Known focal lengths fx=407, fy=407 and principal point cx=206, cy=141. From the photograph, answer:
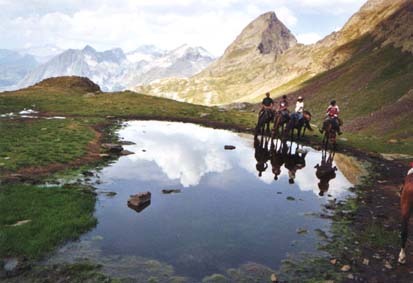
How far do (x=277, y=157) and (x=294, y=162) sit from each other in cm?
186

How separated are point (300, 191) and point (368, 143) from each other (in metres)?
24.0

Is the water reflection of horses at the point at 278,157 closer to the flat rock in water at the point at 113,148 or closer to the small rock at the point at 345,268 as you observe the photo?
the flat rock in water at the point at 113,148

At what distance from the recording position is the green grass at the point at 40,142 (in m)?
27.7

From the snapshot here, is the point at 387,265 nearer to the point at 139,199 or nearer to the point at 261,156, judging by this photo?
the point at 139,199

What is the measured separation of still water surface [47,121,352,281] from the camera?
52.1ft

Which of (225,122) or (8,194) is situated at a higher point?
(225,122)

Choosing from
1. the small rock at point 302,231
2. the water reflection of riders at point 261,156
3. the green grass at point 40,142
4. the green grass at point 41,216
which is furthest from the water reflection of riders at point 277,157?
the green grass at point 40,142

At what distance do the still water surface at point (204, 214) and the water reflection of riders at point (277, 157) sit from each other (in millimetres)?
519

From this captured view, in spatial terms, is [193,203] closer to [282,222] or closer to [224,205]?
[224,205]

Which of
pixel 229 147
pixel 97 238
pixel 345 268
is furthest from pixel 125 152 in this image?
pixel 345 268

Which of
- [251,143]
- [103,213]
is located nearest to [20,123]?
[251,143]

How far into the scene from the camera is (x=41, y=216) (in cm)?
1811

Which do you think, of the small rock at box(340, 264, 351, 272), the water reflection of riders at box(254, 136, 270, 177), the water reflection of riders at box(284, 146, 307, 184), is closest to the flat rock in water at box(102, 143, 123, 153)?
the water reflection of riders at box(254, 136, 270, 177)

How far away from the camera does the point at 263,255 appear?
16062mm
